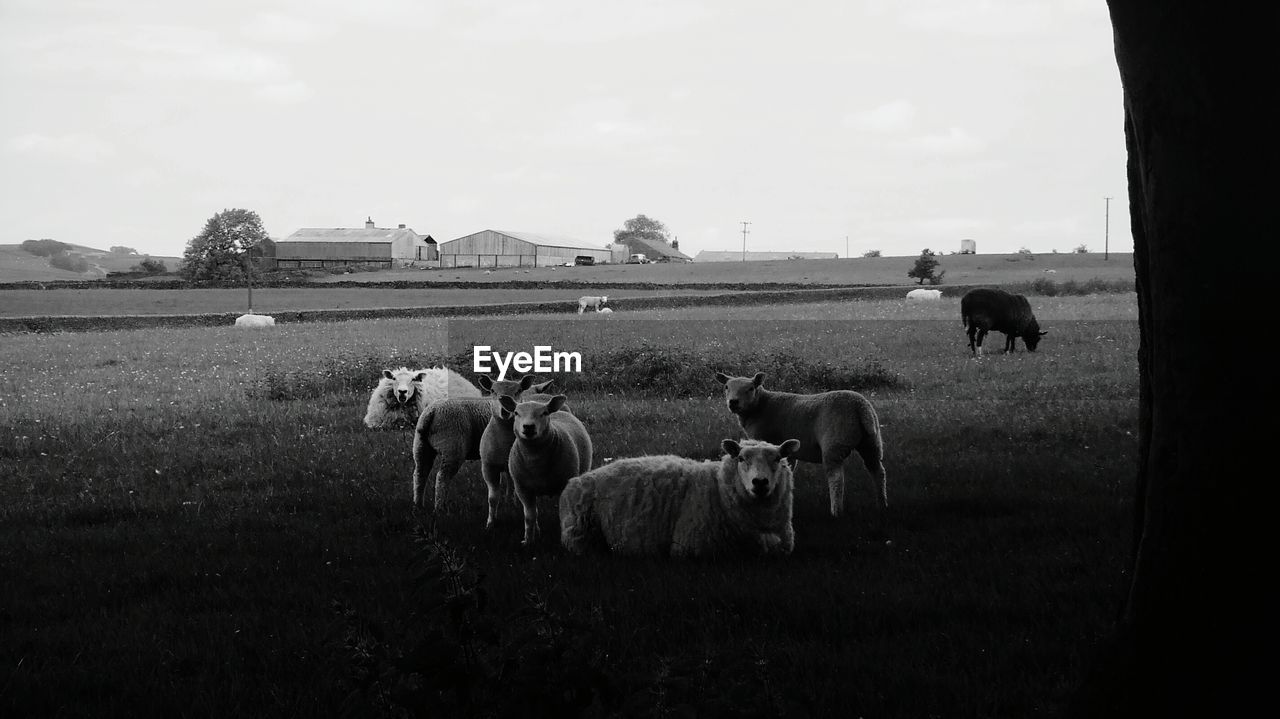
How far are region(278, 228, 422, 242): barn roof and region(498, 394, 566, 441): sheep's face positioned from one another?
111 metres

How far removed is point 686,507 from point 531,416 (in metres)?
1.48

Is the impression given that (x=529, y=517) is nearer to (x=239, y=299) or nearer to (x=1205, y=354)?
(x=1205, y=354)

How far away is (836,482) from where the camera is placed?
874 centimetres

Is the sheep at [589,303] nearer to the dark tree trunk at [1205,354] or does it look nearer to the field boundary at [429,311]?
the field boundary at [429,311]

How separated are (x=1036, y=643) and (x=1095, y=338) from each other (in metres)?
25.5

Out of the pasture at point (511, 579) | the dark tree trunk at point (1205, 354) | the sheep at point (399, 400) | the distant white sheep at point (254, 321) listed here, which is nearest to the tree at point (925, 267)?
the distant white sheep at point (254, 321)

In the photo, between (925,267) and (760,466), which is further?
(925,267)

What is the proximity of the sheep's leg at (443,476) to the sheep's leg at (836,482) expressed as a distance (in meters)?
3.69

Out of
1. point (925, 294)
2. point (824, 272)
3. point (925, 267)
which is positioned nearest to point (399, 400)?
point (925, 294)

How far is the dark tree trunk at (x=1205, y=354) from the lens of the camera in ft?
11.7

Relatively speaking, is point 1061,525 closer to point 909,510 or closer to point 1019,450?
point 909,510

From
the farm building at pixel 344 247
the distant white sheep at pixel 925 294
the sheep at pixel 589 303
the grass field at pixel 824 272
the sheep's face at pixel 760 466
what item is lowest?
the sheep's face at pixel 760 466

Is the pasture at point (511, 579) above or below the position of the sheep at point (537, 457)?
below

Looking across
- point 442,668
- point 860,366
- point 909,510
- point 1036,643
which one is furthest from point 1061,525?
point 860,366
